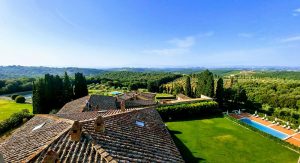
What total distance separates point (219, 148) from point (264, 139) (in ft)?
24.2

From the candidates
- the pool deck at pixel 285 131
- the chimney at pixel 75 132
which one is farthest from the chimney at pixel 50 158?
the pool deck at pixel 285 131

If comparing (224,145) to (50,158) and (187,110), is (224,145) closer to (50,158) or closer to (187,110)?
(187,110)

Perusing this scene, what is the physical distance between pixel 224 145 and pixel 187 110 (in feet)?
38.0

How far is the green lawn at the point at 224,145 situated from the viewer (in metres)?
18.3

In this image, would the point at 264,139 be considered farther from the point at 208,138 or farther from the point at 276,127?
the point at 276,127

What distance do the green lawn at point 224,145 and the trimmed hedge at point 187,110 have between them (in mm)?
2172

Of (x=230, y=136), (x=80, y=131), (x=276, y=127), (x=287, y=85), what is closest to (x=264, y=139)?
(x=230, y=136)

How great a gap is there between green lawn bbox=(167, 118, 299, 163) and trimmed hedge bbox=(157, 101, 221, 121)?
2172 mm

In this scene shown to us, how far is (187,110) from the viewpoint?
32.5m

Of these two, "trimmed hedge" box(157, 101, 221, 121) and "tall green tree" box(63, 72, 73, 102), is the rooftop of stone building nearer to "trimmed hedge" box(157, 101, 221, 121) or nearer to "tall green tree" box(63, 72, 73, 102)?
"trimmed hedge" box(157, 101, 221, 121)

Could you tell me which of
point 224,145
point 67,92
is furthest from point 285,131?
point 67,92

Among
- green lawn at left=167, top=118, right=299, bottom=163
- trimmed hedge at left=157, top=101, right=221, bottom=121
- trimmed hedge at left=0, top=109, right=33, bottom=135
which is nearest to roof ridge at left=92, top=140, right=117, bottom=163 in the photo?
green lawn at left=167, top=118, right=299, bottom=163

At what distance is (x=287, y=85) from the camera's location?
74.0 meters

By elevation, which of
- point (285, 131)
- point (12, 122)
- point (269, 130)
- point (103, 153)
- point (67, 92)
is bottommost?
point (269, 130)
